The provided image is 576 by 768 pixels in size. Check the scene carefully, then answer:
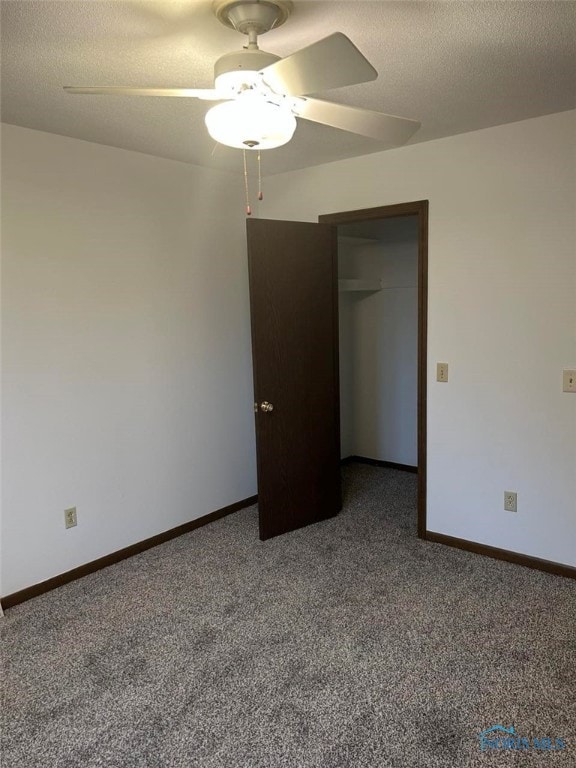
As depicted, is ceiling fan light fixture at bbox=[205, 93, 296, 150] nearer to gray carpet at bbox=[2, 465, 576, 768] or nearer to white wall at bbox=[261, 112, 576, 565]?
white wall at bbox=[261, 112, 576, 565]

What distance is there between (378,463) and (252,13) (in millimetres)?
4017

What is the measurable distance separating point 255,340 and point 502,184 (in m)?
1.67

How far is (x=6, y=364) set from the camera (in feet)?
8.67

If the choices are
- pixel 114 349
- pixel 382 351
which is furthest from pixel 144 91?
pixel 382 351

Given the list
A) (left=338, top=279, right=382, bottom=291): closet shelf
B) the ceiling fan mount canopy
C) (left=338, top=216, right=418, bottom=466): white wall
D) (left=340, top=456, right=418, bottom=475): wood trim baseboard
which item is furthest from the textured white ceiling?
(left=340, top=456, right=418, bottom=475): wood trim baseboard

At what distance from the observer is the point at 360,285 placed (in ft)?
15.5

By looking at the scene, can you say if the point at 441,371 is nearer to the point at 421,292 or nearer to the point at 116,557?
the point at 421,292

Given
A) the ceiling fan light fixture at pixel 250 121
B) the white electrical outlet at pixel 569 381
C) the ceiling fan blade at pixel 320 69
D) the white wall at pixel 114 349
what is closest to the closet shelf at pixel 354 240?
the white wall at pixel 114 349

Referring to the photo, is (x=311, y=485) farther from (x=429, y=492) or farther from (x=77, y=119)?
(x=77, y=119)

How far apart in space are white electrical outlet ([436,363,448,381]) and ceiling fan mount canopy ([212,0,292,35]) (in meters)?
2.10

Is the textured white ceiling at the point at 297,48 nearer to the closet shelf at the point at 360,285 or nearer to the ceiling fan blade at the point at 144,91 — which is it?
the ceiling fan blade at the point at 144,91

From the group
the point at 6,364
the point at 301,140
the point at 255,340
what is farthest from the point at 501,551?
the point at 6,364

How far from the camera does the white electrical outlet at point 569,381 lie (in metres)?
2.77

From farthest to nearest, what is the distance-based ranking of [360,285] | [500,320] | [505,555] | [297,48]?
[360,285]
[505,555]
[500,320]
[297,48]
